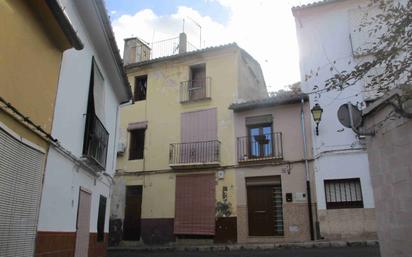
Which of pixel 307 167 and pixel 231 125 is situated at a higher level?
pixel 231 125

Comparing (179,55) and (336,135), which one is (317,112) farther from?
(179,55)

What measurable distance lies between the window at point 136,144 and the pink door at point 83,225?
1054cm

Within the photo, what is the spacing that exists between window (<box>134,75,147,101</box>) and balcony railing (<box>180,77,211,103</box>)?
232 centimetres

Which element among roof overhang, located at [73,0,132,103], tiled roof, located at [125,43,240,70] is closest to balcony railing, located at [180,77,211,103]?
tiled roof, located at [125,43,240,70]

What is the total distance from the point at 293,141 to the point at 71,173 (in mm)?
10712

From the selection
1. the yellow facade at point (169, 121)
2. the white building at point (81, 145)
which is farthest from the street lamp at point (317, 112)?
the white building at point (81, 145)

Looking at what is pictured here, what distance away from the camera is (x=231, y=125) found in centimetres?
1769

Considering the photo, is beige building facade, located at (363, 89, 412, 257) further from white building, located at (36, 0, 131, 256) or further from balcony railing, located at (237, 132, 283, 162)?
balcony railing, located at (237, 132, 283, 162)

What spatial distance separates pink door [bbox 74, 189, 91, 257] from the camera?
8133mm

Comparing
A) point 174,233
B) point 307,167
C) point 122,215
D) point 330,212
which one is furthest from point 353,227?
point 122,215

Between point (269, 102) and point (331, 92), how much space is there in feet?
8.23

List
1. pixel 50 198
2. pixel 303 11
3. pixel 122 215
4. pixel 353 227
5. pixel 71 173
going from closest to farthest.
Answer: pixel 50 198 → pixel 71 173 → pixel 353 227 → pixel 303 11 → pixel 122 215

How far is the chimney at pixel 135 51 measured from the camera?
72.3 feet

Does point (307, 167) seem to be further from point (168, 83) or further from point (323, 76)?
point (168, 83)
